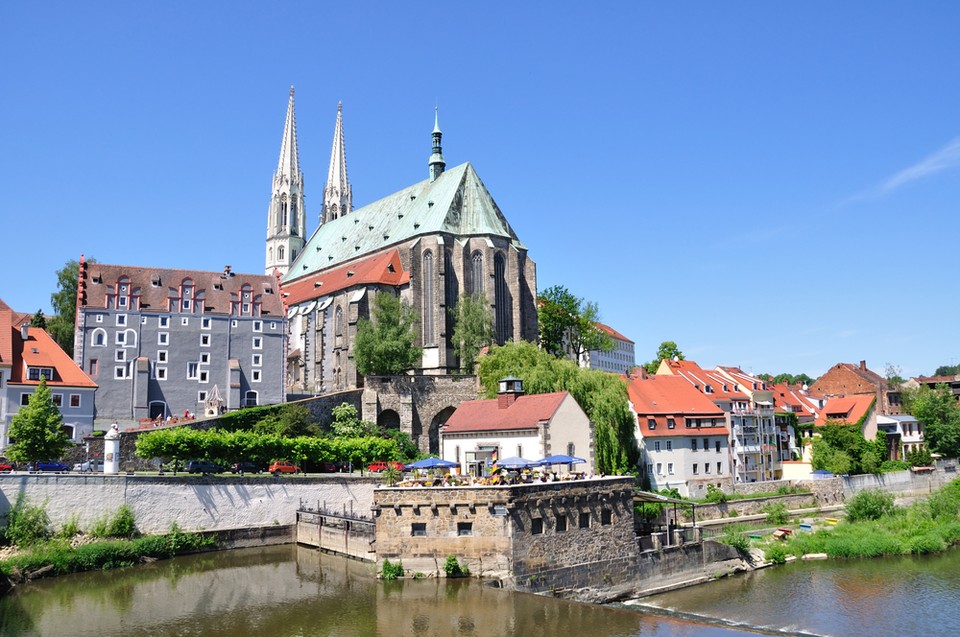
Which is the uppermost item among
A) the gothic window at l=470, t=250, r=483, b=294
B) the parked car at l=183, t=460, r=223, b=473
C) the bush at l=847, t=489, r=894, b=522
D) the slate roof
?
the gothic window at l=470, t=250, r=483, b=294

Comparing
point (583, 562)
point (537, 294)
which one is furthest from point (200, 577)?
point (537, 294)

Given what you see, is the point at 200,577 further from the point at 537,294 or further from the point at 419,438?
the point at 537,294

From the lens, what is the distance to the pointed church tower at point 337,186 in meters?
131

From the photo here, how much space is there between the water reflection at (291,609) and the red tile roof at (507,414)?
15.1m

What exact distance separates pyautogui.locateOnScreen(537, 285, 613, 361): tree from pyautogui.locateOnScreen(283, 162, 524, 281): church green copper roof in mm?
8045

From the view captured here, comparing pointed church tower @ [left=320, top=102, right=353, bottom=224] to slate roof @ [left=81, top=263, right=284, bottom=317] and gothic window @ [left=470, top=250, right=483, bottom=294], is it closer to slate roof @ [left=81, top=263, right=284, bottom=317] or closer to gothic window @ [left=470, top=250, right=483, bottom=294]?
gothic window @ [left=470, top=250, right=483, bottom=294]

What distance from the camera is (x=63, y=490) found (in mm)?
40469

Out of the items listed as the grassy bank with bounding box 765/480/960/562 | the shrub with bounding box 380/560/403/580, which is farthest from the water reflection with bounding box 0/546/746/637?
the grassy bank with bounding box 765/480/960/562

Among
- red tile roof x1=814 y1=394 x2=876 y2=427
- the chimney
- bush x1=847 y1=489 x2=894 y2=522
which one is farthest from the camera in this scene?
red tile roof x1=814 y1=394 x2=876 y2=427

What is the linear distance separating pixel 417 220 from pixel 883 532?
→ 58267 millimetres

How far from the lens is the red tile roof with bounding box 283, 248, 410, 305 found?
8825cm

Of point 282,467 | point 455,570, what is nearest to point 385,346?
point 282,467

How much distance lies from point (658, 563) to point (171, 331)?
4665 centimetres

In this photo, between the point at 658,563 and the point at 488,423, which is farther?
the point at 488,423
